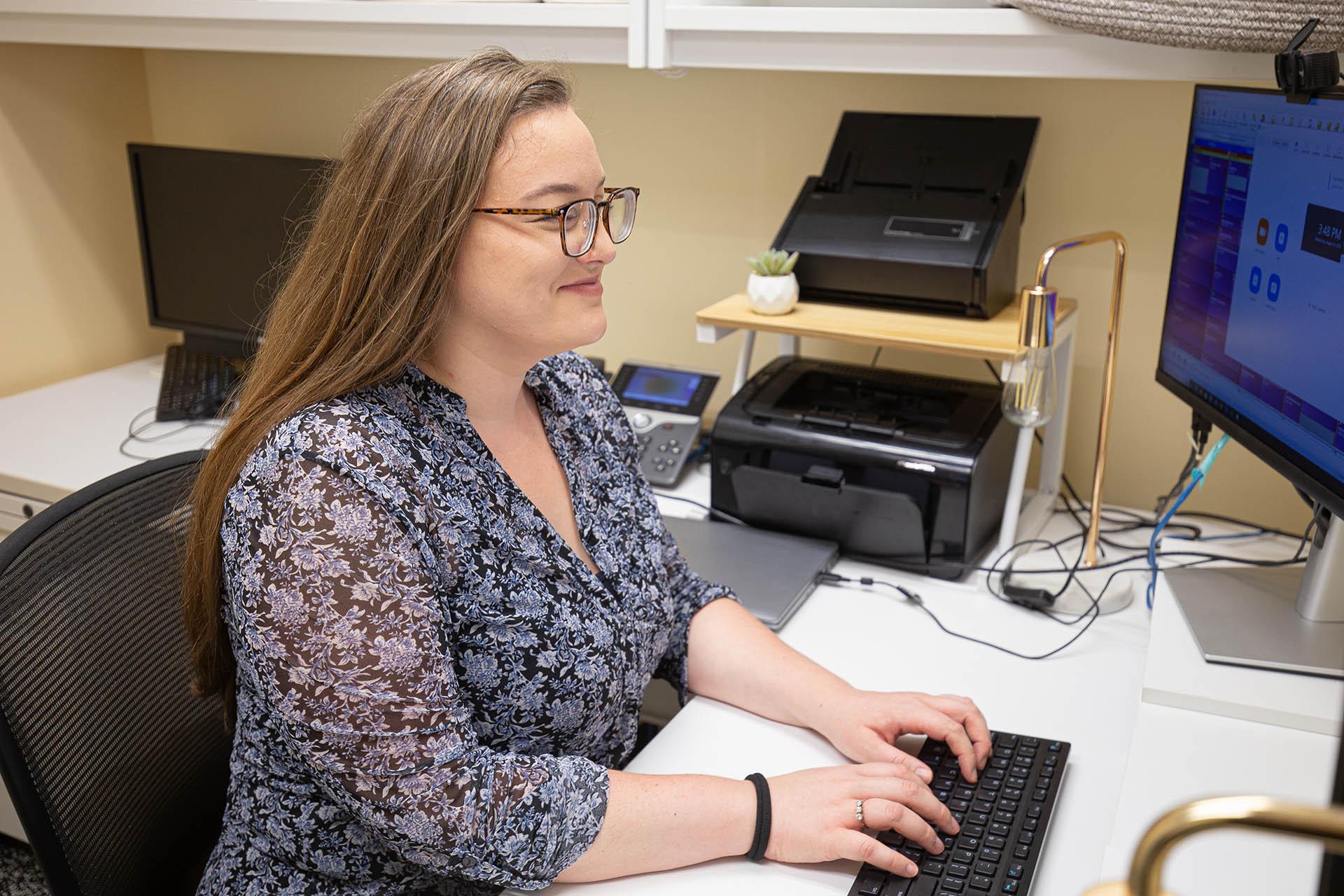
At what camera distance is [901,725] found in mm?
1075

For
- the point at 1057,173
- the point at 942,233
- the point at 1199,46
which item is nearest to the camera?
the point at 1199,46

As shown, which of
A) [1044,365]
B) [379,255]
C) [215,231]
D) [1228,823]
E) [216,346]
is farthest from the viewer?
[216,346]

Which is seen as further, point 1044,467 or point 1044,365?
point 1044,467

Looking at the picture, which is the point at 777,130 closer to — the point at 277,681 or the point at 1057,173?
the point at 1057,173

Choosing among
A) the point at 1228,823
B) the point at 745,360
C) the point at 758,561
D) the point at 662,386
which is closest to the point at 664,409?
the point at 662,386

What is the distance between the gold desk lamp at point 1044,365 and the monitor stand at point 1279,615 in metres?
0.25

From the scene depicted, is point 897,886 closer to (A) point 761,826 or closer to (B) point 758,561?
(A) point 761,826

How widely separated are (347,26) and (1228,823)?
5.70ft

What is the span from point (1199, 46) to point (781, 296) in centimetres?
60

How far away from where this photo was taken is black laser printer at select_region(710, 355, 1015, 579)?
1437 mm

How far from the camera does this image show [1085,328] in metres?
1.68

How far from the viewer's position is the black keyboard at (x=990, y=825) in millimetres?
880

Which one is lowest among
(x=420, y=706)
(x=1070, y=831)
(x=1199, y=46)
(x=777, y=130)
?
(x=1070, y=831)

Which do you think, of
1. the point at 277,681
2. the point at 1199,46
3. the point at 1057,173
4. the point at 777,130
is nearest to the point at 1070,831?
the point at 277,681
